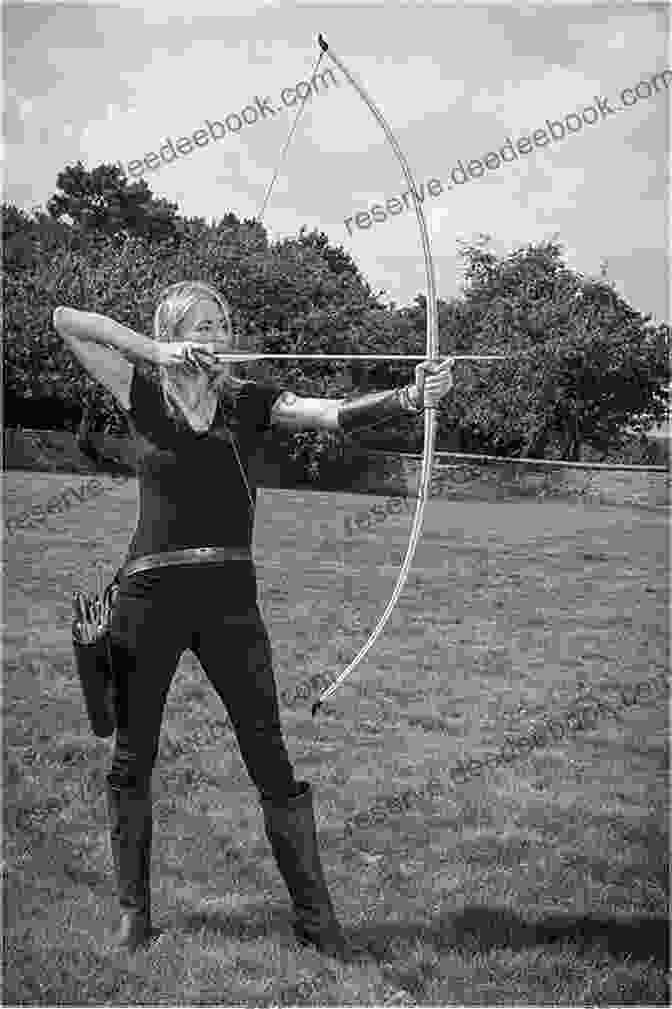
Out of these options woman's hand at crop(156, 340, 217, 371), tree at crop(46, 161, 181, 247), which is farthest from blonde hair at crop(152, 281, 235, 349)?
tree at crop(46, 161, 181, 247)

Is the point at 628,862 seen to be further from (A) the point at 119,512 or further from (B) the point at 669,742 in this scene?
(A) the point at 119,512

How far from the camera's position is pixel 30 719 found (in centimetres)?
571

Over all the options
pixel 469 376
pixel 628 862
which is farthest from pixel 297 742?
pixel 469 376

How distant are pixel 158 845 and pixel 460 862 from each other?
1172 mm

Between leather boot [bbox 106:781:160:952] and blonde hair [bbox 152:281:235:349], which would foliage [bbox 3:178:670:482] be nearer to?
blonde hair [bbox 152:281:235:349]

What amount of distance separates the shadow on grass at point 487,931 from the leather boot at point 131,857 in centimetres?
28

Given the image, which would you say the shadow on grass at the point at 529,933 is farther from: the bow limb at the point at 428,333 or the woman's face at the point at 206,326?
the woman's face at the point at 206,326

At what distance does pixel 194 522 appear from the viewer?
116 inches

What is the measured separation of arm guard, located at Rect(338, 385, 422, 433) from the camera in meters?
2.87

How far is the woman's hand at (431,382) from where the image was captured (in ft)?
9.20

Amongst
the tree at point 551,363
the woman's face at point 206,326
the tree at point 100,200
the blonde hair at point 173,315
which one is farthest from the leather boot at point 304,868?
the tree at point 100,200

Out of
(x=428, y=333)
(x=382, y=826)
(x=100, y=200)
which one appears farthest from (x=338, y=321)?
(x=100, y=200)

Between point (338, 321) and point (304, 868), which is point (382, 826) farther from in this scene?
point (338, 321)

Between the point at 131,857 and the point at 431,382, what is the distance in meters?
1.64
